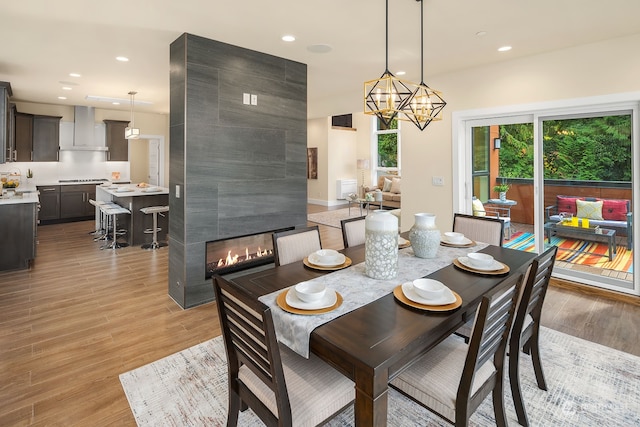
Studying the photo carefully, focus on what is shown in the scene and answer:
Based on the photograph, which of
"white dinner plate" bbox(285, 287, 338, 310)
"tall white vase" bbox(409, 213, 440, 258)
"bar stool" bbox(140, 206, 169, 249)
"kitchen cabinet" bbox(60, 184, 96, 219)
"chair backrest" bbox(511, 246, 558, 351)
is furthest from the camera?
"kitchen cabinet" bbox(60, 184, 96, 219)

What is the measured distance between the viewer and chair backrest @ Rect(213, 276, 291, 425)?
4.27 ft

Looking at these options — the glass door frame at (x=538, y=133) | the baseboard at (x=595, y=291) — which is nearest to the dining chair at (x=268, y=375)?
the baseboard at (x=595, y=291)

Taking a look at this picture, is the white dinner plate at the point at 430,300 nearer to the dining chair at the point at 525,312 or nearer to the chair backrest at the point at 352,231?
the dining chair at the point at 525,312

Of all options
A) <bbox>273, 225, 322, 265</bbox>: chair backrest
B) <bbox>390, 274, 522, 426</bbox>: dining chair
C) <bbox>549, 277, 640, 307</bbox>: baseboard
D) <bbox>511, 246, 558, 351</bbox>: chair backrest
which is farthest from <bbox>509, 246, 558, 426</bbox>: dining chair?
<bbox>549, 277, 640, 307</bbox>: baseboard

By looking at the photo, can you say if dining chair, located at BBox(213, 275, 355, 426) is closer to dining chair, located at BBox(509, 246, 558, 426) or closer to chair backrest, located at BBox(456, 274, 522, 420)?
chair backrest, located at BBox(456, 274, 522, 420)

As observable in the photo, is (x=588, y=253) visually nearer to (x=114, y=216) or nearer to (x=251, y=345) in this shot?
(x=251, y=345)

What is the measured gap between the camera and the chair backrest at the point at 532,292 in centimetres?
177

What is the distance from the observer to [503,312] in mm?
1532

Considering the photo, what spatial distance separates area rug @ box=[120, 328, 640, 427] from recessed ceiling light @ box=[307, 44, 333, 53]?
123 inches

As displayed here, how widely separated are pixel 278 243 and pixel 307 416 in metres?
1.30

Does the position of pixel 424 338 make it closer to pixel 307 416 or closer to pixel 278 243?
pixel 307 416

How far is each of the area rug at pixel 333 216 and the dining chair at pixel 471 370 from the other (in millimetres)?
6266

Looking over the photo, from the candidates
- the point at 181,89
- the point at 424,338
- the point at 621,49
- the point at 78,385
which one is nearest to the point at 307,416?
the point at 424,338

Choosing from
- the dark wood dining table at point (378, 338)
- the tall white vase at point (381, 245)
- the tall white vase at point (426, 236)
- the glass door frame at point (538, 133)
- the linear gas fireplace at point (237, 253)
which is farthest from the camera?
the linear gas fireplace at point (237, 253)
